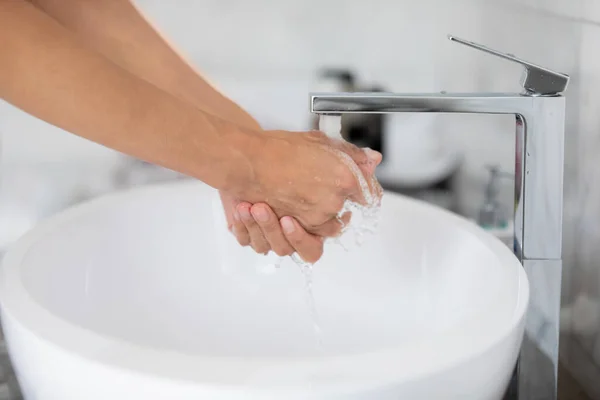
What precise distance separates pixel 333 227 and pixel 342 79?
46 centimetres

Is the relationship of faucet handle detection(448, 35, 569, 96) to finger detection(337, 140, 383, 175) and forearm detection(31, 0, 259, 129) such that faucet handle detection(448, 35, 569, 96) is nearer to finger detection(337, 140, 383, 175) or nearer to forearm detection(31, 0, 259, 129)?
finger detection(337, 140, 383, 175)

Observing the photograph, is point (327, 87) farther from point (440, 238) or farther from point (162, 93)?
point (162, 93)

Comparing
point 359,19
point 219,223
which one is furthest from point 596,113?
point 219,223

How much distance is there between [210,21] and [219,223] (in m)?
0.39

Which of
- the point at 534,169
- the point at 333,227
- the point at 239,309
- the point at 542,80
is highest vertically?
the point at 542,80

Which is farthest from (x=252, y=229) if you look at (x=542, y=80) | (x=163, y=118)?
(x=542, y=80)

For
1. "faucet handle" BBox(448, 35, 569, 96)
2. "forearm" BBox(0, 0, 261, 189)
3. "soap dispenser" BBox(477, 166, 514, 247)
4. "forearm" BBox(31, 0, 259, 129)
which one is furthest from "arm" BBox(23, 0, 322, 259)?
"soap dispenser" BBox(477, 166, 514, 247)

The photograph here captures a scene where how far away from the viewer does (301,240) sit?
94 centimetres

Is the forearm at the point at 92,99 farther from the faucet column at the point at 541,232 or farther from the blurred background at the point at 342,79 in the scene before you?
the blurred background at the point at 342,79

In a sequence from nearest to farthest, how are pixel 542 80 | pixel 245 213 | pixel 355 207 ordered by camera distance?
pixel 542 80 → pixel 245 213 → pixel 355 207

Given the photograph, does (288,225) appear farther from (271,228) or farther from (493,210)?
(493,210)

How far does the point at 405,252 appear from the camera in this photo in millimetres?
1104

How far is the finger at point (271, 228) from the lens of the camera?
89 centimetres

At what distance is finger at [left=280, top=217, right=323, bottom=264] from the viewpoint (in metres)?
0.92
